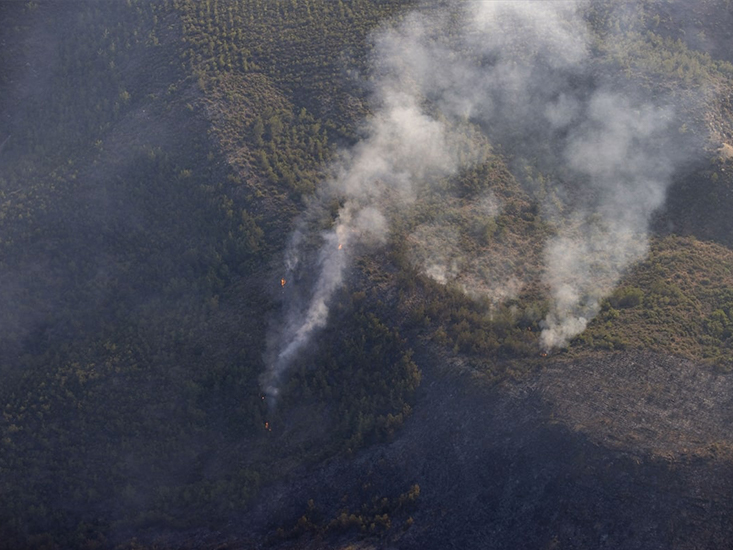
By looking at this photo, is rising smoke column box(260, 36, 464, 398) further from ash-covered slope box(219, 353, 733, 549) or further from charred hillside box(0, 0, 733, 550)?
ash-covered slope box(219, 353, 733, 549)

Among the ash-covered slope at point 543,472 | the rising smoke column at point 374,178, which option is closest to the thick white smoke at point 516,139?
the rising smoke column at point 374,178

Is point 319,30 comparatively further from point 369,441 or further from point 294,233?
point 369,441

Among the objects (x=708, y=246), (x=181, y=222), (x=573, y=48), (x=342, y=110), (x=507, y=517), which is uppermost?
(x=573, y=48)

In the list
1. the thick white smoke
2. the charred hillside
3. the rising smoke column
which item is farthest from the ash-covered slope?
the rising smoke column

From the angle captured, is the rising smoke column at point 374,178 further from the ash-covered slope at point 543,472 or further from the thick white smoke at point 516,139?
the ash-covered slope at point 543,472

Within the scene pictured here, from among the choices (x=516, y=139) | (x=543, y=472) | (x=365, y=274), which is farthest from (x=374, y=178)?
(x=543, y=472)

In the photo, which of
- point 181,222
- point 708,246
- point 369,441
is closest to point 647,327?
point 708,246

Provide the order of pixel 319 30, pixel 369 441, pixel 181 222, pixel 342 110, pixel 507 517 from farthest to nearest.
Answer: pixel 319 30 → pixel 342 110 → pixel 181 222 → pixel 369 441 → pixel 507 517
